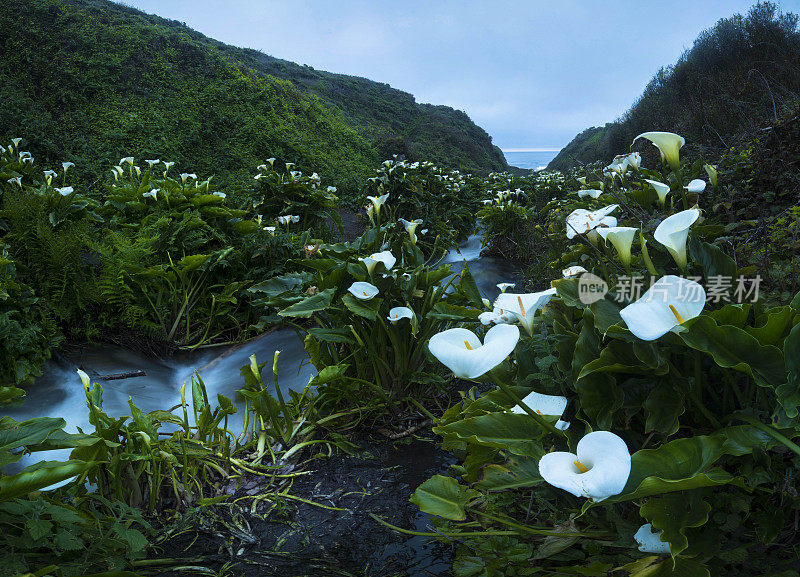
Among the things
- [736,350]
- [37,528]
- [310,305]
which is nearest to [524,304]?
[736,350]

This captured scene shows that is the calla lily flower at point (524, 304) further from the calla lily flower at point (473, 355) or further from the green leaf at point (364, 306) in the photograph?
the green leaf at point (364, 306)

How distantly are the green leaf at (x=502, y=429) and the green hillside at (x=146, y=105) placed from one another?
8819mm

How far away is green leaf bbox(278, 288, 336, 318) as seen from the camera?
2242mm

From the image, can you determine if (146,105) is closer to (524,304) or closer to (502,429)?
(524,304)

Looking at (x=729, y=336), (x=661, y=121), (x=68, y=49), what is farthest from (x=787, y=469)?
(x=68, y=49)

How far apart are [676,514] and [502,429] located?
0.40 meters

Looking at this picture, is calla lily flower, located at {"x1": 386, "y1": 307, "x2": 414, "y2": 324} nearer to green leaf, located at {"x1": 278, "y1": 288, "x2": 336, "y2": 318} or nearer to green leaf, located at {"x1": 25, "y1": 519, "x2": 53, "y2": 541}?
green leaf, located at {"x1": 278, "y1": 288, "x2": 336, "y2": 318}

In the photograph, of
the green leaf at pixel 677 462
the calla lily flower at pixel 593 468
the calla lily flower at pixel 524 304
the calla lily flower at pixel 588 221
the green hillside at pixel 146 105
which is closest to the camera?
the calla lily flower at pixel 593 468

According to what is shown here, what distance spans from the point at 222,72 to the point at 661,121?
1088 cm

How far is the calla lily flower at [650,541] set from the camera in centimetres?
104

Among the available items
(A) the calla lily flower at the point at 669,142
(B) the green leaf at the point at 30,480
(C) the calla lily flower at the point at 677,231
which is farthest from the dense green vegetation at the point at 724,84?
(B) the green leaf at the point at 30,480

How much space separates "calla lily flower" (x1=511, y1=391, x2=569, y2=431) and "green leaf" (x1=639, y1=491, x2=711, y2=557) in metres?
0.29

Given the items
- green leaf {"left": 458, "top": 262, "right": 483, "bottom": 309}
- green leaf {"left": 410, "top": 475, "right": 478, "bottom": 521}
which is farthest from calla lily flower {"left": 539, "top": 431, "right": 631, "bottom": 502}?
green leaf {"left": 458, "top": 262, "right": 483, "bottom": 309}

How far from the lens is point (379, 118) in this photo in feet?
71.2
